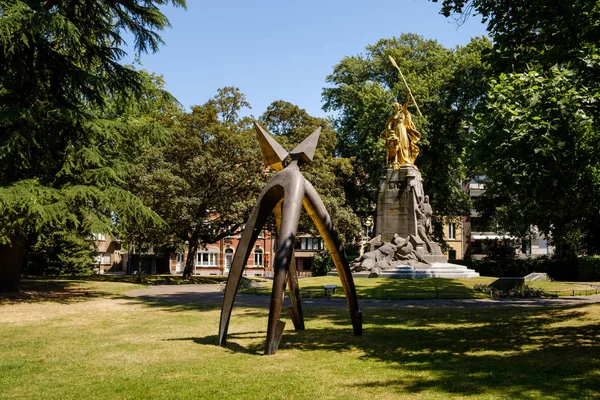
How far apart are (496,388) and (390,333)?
16.8ft

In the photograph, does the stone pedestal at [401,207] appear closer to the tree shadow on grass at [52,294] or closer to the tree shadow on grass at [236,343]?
the tree shadow on grass at [52,294]

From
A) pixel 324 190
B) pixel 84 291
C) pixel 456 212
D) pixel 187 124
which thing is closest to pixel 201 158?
pixel 187 124

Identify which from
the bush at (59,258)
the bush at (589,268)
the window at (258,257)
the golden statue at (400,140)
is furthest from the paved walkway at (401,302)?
the window at (258,257)

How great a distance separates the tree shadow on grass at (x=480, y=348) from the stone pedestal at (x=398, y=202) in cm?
1707

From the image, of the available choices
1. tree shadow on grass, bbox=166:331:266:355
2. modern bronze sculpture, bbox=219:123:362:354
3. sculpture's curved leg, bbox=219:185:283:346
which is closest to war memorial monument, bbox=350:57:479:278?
tree shadow on grass, bbox=166:331:266:355

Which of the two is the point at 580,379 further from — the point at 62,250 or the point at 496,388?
the point at 62,250

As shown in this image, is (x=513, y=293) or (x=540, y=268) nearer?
(x=513, y=293)

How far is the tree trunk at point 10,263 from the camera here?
21.5 metres

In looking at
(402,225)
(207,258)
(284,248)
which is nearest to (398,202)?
(402,225)

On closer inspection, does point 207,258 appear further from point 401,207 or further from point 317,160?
point 401,207

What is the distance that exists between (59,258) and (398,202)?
24858 mm

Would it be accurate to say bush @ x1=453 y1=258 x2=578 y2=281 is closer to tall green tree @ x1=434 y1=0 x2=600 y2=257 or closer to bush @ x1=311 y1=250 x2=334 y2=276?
bush @ x1=311 y1=250 x2=334 y2=276

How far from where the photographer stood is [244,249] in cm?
1106

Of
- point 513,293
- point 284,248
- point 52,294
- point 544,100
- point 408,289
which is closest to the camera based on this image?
point 284,248
